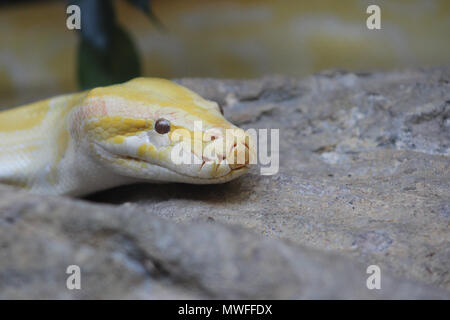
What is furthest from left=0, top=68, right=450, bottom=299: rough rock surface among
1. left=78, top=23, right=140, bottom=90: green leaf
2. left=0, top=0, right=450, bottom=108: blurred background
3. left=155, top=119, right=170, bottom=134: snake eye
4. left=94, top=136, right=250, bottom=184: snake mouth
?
left=0, top=0, right=450, bottom=108: blurred background

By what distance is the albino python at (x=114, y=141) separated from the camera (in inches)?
72.2

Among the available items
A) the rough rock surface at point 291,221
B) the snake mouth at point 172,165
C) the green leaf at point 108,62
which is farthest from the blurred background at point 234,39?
the snake mouth at point 172,165

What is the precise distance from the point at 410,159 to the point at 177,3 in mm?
3841

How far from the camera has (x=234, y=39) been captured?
5.18 m

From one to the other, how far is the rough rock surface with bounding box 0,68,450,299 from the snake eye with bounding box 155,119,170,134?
11.2 inches

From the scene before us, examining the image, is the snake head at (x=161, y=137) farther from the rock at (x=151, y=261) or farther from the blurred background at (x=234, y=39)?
the blurred background at (x=234, y=39)

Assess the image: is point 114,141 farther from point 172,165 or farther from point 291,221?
point 291,221

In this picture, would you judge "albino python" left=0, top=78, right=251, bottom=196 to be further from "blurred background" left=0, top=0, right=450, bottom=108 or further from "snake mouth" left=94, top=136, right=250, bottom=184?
"blurred background" left=0, top=0, right=450, bottom=108

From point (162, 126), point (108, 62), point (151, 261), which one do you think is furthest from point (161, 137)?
point (108, 62)

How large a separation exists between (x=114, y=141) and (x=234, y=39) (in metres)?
3.53

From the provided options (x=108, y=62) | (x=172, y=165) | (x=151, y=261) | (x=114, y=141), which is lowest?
(x=151, y=261)

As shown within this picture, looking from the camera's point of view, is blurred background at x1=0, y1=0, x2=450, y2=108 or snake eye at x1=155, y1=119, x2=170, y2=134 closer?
snake eye at x1=155, y1=119, x2=170, y2=134

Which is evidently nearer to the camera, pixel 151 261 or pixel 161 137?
pixel 151 261

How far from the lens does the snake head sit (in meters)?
1.79
